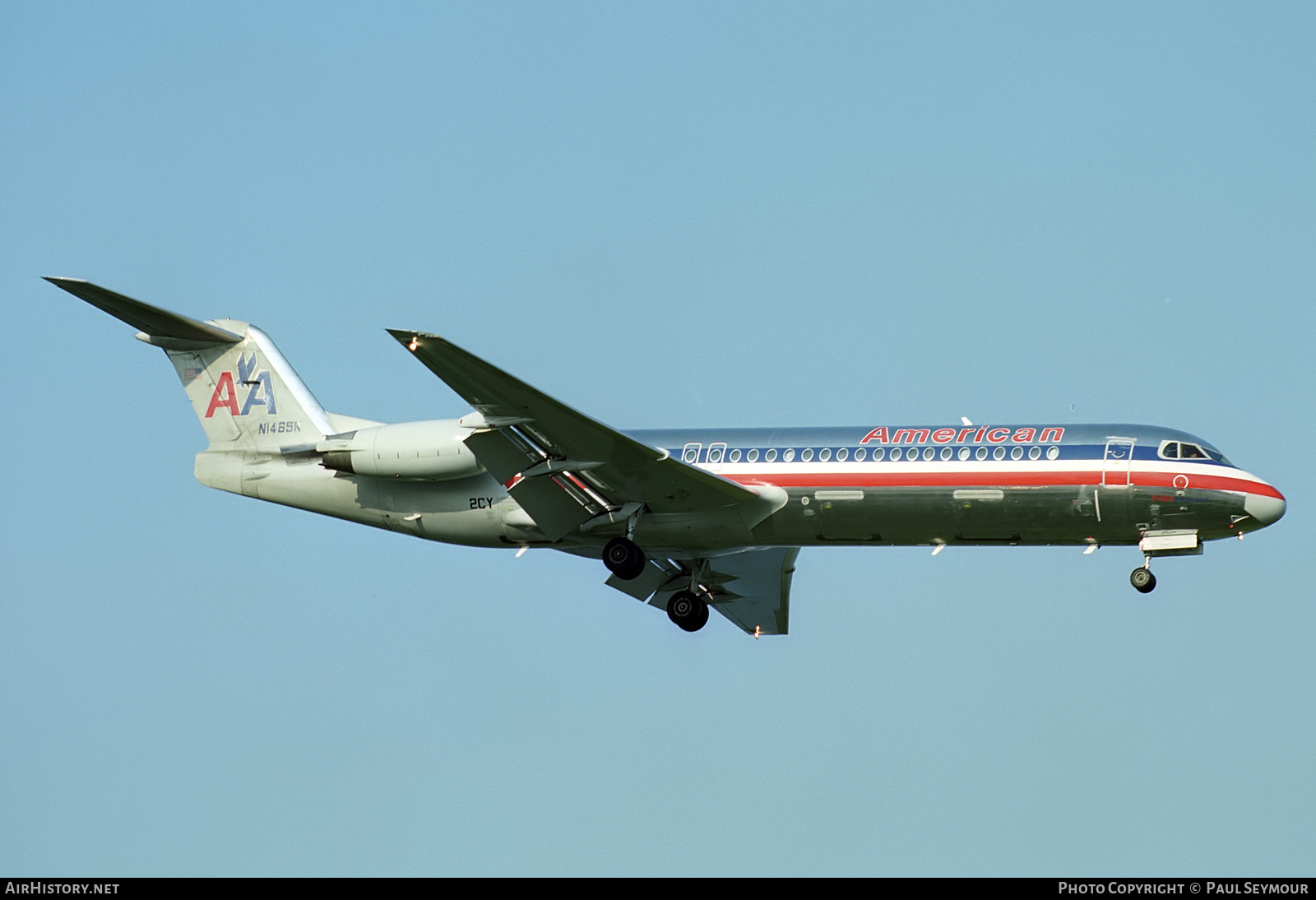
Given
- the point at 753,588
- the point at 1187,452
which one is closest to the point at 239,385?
the point at 753,588

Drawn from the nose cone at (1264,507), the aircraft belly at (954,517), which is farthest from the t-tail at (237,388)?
the nose cone at (1264,507)

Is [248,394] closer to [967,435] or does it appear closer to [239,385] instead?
[239,385]

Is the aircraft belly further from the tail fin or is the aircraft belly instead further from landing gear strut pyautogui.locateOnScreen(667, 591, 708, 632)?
the tail fin

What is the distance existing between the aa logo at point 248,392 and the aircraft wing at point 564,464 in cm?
547

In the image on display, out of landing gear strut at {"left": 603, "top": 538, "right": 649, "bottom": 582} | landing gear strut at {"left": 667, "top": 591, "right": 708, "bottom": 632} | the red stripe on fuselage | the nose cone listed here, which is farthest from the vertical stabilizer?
the nose cone

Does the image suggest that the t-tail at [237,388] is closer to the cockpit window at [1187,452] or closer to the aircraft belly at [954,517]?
the aircraft belly at [954,517]

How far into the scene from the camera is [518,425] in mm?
27781

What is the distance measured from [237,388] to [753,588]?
10324 mm

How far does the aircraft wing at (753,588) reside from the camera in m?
33.5

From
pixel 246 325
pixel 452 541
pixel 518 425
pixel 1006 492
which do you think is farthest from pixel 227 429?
pixel 1006 492

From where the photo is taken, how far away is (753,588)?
33906 mm

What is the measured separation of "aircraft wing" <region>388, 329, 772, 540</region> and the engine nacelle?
721 mm

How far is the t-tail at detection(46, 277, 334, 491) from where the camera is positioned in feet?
105
